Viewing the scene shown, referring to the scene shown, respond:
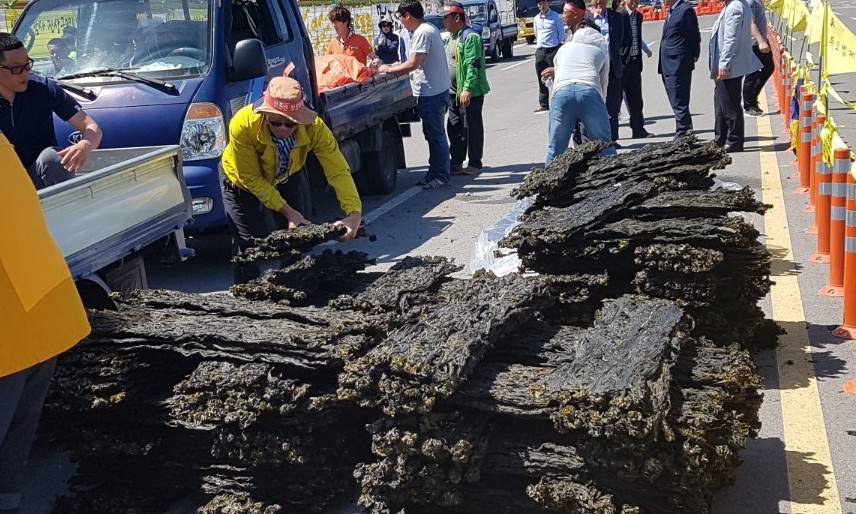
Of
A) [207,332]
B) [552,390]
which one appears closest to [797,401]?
[552,390]

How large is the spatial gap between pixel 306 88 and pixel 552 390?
668 cm

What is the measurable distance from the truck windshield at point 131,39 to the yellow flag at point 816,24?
692cm

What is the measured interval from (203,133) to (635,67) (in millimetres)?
7438

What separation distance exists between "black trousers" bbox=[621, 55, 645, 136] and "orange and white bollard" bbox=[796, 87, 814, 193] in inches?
145

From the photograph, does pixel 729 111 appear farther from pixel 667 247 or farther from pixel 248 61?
pixel 667 247

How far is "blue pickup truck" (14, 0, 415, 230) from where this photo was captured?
8297mm

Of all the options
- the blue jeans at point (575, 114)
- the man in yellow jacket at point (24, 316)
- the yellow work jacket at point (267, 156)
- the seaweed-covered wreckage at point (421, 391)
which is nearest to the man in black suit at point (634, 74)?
the blue jeans at point (575, 114)

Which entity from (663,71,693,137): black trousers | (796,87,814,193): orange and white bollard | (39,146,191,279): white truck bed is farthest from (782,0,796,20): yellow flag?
(39,146,191,279): white truck bed

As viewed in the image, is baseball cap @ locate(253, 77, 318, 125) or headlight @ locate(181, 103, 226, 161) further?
headlight @ locate(181, 103, 226, 161)

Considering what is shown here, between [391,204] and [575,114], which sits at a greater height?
[575,114]

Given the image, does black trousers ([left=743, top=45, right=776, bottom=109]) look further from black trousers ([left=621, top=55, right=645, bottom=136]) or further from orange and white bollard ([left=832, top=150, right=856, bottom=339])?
orange and white bollard ([left=832, top=150, right=856, bottom=339])

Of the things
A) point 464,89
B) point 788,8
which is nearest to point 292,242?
point 464,89

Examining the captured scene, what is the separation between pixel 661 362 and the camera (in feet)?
12.5

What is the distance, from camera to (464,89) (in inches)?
481
